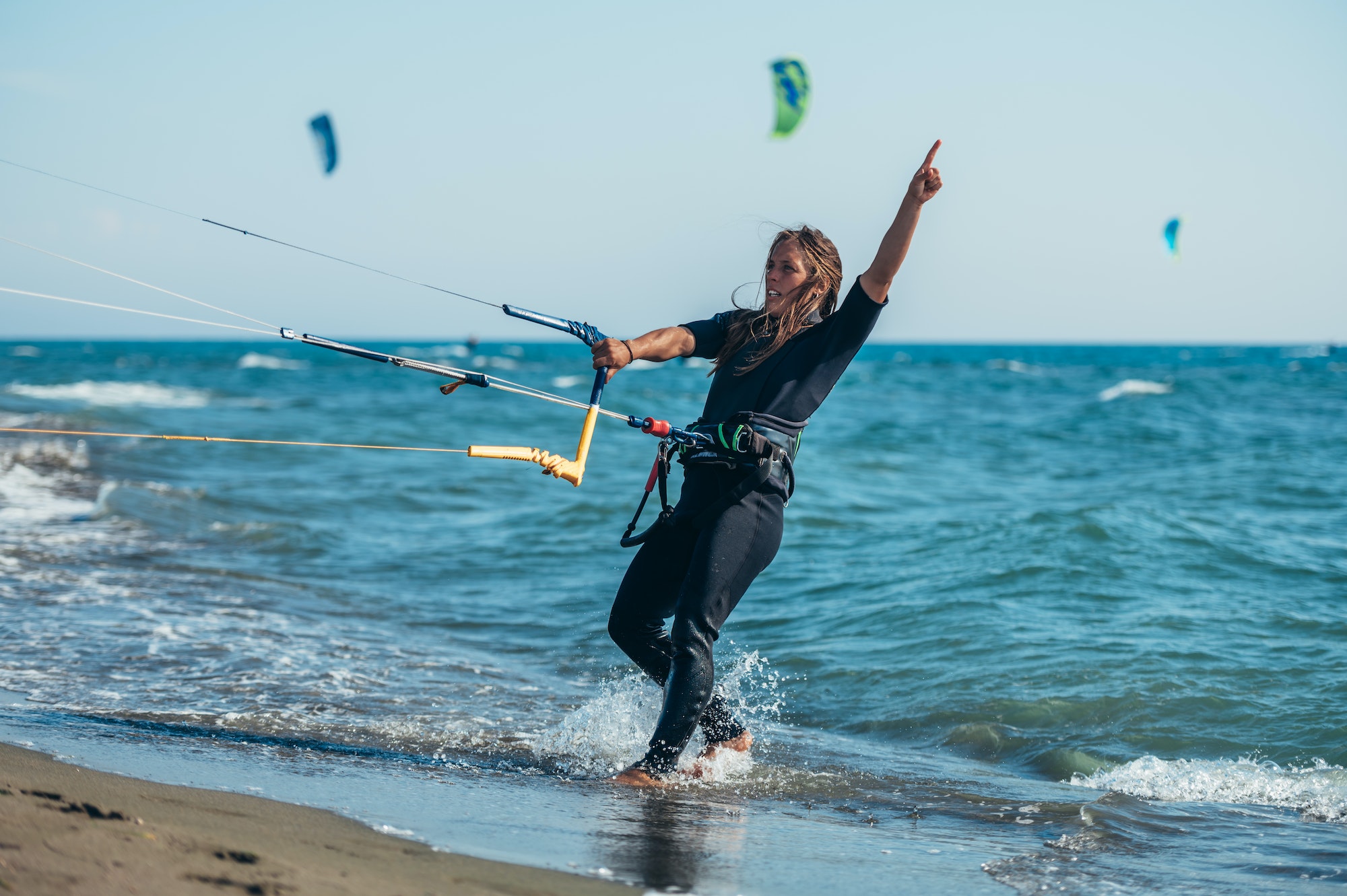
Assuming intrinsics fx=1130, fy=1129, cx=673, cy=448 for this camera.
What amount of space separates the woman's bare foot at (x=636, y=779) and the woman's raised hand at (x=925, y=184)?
222 centimetres

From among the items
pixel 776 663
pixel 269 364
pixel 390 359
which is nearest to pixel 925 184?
pixel 390 359

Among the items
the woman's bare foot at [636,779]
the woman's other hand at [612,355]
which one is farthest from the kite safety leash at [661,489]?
the woman's bare foot at [636,779]

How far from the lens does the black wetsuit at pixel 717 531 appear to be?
3.99m

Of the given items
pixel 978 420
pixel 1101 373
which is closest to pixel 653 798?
pixel 978 420

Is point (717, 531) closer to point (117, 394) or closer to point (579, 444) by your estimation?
point (579, 444)

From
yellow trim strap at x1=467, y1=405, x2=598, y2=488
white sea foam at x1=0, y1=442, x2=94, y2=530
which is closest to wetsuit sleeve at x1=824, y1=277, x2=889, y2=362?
yellow trim strap at x1=467, y1=405, x2=598, y2=488

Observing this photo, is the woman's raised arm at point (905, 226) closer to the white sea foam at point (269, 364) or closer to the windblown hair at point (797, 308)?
the windblown hair at point (797, 308)

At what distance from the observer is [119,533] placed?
10094 millimetres

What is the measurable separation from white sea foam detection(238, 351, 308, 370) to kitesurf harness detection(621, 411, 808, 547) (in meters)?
56.8

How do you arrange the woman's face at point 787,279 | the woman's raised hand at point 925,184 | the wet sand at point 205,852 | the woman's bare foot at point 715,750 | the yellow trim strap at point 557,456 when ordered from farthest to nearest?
1. the woman's bare foot at point 715,750
2. the woman's face at point 787,279
3. the yellow trim strap at point 557,456
4. the woman's raised hand at point 925,184
5. the wet sand at point 205,852

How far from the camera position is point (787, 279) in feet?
13.3

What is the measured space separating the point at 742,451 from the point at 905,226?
0.92 meters

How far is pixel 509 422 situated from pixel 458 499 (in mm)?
12648

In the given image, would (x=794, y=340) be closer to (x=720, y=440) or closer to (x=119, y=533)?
(x=720, y=440)
